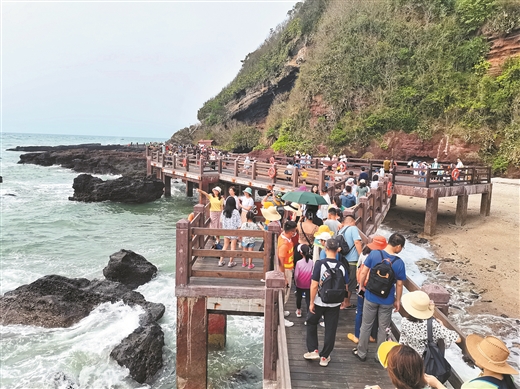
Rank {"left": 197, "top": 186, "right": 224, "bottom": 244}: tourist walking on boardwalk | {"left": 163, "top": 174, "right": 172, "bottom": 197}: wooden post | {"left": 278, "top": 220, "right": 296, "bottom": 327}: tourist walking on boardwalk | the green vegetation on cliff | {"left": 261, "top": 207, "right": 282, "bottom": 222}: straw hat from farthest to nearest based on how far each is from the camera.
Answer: {"left": 163, "top": 174, "right": 172, "bottom": 197}: wooden post, the green vegetation on cliff, {"left": 197, "top": 186, "right": 224, "bottom": 244}: tourist walking on boardwalk, {"left": 261, "top": 207, "right": 282, "bottom": 222}: straw hat, {"left": 278, "top": 220, "right": 296, "bottom": 327}: tourist walking on boardwalk

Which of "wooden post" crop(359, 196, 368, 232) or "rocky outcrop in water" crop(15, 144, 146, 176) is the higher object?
"wooden post" crop(359, 196, 368, 232)

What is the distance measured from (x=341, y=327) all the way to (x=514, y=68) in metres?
25.5

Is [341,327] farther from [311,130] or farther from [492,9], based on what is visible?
[492,9]

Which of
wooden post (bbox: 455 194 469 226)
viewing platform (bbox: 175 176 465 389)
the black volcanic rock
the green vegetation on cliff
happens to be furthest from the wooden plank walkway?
the green vegetation on cliff

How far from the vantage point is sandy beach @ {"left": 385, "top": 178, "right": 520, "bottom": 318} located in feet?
35.0

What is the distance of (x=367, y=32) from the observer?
32250 mm

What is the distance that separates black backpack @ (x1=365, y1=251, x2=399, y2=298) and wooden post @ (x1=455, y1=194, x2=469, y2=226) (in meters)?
15.9

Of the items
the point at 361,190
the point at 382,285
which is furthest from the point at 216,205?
the point at 361,190

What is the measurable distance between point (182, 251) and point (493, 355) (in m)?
4.81

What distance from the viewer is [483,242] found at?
49.0 ft

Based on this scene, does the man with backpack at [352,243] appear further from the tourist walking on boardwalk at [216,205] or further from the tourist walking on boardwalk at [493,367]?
the tourist walking on boardwalk at [216,205]

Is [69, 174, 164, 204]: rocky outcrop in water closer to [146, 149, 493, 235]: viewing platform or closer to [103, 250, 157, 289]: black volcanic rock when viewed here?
[146, 149, 493, 235]: viewing platform

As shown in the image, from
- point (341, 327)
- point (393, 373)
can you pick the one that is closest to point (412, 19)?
point (341, 327)

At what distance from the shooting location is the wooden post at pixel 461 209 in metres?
17.9
